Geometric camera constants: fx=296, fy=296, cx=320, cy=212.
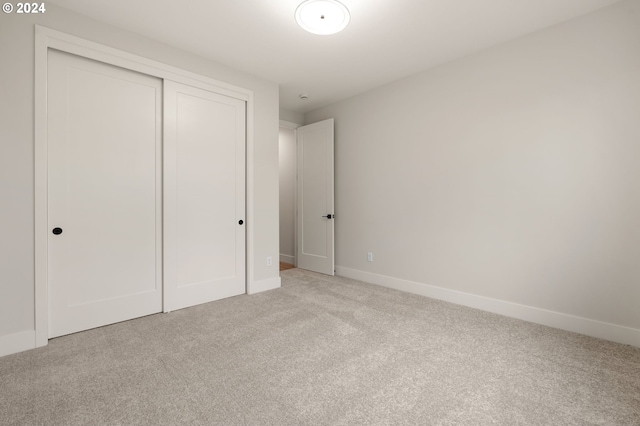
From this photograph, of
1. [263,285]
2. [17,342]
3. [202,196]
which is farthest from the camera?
[263,285]

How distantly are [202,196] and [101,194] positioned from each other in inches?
36.0

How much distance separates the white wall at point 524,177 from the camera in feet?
7.91

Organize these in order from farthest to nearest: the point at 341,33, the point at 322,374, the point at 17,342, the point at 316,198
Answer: the point at 316,198 → the point at 341,33 → the point at 17,342 → the point at 322,374

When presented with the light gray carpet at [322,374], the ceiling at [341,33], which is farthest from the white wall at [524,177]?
the light gray carpet at [322,374]

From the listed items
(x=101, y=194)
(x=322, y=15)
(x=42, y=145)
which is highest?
(x=322, y=15)

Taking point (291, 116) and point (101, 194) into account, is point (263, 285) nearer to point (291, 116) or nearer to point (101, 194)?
point (101, 194)

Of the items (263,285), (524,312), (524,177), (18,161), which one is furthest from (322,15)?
(524,312)

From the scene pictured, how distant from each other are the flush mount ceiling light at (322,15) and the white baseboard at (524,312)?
2982mm

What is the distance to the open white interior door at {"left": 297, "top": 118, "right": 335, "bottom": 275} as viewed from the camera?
4.66 m

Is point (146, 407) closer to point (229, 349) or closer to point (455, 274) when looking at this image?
point (229, 349)

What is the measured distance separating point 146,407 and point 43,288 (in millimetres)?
1529

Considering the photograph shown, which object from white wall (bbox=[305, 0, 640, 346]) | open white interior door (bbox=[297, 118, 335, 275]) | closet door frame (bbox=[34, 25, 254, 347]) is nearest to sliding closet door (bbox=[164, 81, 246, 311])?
closet door frame (bbox=[34, 25, 254, 347])

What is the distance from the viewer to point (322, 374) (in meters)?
1.93

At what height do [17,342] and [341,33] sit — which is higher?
[341,33]
